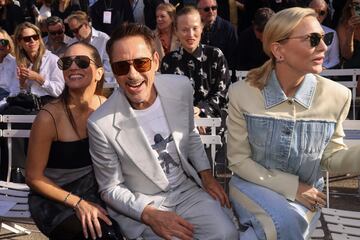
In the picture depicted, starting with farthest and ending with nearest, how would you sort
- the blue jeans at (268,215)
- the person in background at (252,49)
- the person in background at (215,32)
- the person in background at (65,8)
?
the person in background at (65,8) < the person in background at (215,32) < the person in background at (252,49) < the blue jeans at (268,215)

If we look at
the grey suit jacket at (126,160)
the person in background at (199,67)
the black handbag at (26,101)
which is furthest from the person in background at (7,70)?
the grey suit jacket at (126,160)

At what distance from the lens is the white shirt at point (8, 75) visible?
6455mm

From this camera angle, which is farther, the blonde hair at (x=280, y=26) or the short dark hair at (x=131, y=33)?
the short dark hair at (x=131, y=33)

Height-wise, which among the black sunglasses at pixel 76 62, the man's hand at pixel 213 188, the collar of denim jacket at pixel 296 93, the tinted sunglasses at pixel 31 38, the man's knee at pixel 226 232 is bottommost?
the man's knee at pixel 226 232

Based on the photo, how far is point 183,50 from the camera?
530cm

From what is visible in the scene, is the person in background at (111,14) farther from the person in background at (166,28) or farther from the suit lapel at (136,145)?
the suit lapel at (136,145)

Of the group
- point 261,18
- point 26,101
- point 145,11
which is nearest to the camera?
point 26,101

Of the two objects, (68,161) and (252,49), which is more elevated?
(252,49)

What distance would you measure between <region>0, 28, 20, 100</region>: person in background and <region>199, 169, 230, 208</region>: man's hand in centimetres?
378

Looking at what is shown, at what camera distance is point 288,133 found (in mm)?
2893

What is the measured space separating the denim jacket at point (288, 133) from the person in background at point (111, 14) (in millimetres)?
5583

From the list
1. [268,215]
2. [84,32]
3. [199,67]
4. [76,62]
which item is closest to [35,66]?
[84,32]

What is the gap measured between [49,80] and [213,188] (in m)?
3.39

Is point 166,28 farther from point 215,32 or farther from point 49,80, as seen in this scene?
point 49,80
